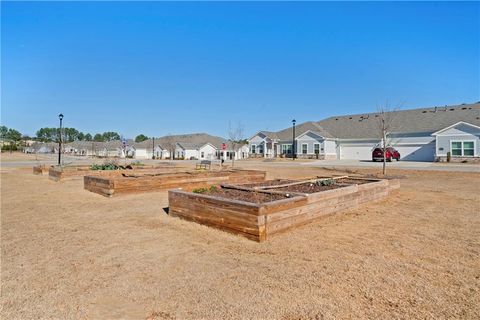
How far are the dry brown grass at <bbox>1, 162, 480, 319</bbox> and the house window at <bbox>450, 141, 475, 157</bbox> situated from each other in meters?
27.7

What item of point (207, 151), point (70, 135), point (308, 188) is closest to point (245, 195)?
point (308, 188)

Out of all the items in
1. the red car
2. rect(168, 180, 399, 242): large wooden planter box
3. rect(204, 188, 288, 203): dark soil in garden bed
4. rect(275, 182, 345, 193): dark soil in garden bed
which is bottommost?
rect(168, 180, 399, 242): large wooden planter box

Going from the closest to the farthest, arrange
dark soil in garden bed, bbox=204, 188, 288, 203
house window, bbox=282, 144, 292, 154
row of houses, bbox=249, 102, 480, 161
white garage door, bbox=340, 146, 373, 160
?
dark soil in garden bed, bbox=204, 188, 288, 203 → row of houses, bbox=249, 102, 480, 161 → white garage door, bbox=340, 146, 373, 160 → house window, bbox=282, 144, 292, 154

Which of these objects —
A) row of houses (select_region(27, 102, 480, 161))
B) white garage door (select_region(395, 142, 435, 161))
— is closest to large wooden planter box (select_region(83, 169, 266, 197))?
row of houses (select_region(27, 102, 480, 161))

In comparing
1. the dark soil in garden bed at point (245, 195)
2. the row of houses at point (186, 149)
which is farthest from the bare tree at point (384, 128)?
the row of houses at point (186, 149)

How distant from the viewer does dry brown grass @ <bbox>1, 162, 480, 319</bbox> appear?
3084 mm

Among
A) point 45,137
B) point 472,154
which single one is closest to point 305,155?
point 472,154

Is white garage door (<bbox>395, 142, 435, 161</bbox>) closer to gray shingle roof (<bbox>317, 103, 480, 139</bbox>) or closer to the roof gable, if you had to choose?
gray shingle roof (<bbox>317, 103, 480, 139</bbox>)

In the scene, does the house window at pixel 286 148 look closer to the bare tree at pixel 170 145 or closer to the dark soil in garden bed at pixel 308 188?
the bare tree at pixel 170 145

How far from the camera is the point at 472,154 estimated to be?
96.0 ft

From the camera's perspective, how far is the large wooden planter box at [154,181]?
10.2 metres

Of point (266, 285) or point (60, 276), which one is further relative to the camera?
point (60, 276)

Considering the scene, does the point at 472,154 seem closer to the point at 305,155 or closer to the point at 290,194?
the point at 305,155

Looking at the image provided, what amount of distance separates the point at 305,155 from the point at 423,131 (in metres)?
14.3
